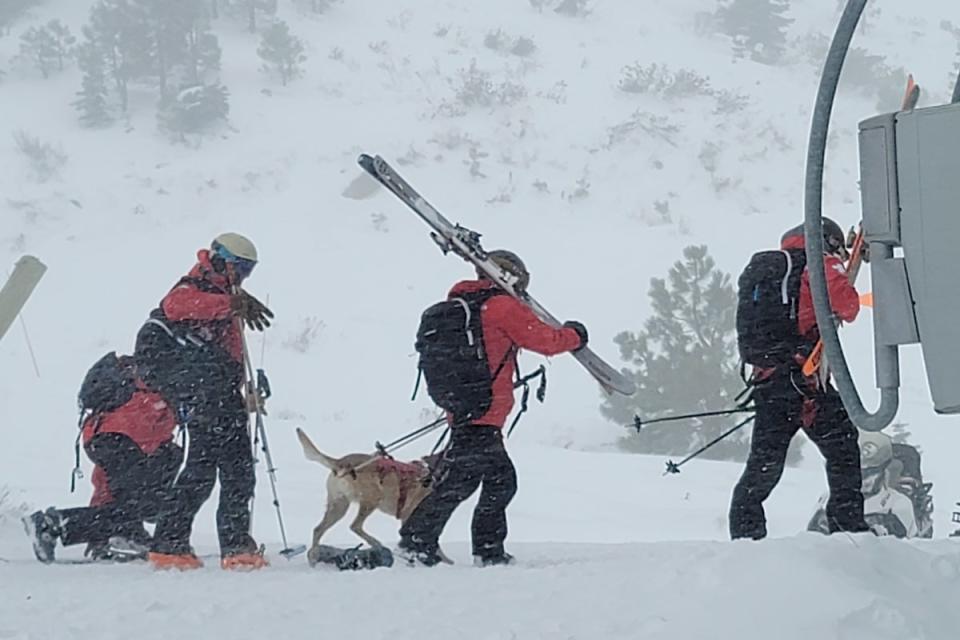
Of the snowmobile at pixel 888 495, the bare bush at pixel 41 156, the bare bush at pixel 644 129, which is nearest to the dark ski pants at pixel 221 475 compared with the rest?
the snowmobile at pixel 888 495

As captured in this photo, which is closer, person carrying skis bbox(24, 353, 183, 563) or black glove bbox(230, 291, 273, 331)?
black glove bbox(230, 291, 273, 331)

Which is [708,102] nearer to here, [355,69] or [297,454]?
[355,69]

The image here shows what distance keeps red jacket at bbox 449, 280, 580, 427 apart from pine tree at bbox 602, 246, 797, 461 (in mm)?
8211

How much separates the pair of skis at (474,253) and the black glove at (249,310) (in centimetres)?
85

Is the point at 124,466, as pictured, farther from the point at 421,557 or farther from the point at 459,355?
the point at 459,355

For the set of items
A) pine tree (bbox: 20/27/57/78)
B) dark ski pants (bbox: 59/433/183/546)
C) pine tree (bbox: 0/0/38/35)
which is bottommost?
dark ski pants (bbox: 59/433/183/546)

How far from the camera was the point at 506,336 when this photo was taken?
498 cm

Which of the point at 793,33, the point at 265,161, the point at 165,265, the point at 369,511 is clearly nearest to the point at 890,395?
the point at 369,511

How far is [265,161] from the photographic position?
28.0 m

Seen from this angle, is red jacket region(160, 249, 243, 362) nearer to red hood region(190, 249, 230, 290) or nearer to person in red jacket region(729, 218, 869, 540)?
red hood region(190, 249, 230, 290)

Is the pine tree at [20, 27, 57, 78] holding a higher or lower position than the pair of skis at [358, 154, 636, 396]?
higher

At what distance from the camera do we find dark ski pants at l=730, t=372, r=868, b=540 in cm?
488

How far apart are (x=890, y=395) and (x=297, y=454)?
936 centimetres

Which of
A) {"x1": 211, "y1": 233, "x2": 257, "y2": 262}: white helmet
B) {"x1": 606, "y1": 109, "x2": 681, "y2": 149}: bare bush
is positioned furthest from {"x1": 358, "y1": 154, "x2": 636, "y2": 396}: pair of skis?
{"x1": 606, "y1": 109, "x2": 681, "y2": 149}: bare bush
